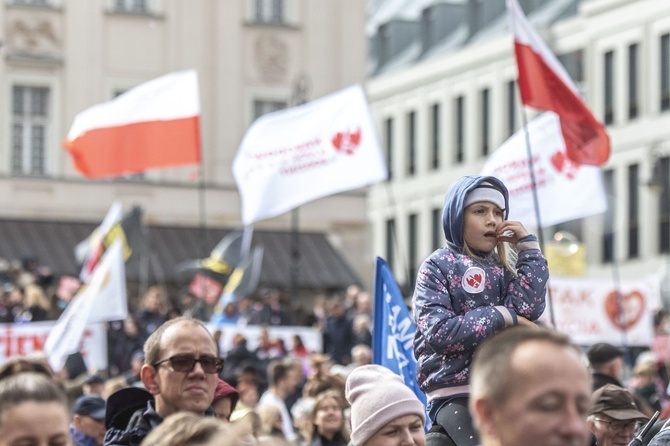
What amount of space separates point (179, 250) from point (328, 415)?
3034 cm

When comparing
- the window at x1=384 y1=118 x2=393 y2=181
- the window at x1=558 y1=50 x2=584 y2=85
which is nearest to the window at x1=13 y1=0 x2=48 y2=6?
the window at x1=558 y1=50 x2=584 y2=85

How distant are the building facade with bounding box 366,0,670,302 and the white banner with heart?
26441mm

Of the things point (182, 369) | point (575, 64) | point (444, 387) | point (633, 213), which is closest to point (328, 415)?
point (444, 387)

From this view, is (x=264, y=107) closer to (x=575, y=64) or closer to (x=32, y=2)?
(x=32, y=2)

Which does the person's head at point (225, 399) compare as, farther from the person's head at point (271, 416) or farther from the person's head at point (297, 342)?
the person's head at point (297, 342)

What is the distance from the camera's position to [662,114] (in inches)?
2482

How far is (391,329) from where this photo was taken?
11.4 meters

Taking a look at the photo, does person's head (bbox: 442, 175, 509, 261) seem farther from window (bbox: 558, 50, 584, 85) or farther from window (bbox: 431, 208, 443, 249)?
window (bbox: 431, 208, 443, 249)

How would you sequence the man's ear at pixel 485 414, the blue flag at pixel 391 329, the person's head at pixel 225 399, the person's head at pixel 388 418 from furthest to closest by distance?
the blue flag at pixel 391 329
the person's head at pixel 225 399
the person's head at pixel 388 418
the man's ear at pixel 485 414

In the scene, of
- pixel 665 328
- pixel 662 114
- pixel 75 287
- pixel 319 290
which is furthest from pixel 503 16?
pixel 75 287

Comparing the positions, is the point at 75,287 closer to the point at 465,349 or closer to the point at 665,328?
the point at 665,328

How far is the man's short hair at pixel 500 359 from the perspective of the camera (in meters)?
4.93

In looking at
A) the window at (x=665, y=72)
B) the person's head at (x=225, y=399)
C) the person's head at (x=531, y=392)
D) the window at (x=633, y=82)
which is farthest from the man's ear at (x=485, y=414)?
the window at (x=633, y=82)

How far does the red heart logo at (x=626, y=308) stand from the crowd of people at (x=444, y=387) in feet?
30.7
